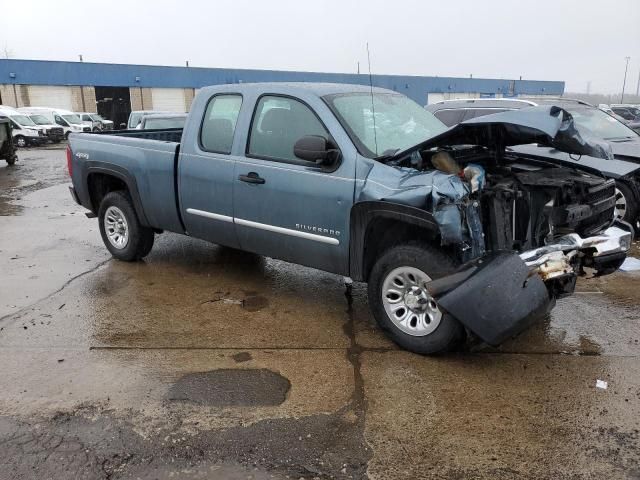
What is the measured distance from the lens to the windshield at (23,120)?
27.0m

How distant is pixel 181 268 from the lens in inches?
249

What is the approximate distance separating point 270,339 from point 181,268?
2.28m

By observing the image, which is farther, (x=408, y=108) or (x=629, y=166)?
(x=408, y=108)

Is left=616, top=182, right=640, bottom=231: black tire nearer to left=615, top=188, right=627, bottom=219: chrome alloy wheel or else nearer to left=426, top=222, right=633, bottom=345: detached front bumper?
left=615, top=188, right=627, bottom=219: chrome alloy wheel

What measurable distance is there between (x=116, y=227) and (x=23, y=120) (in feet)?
81.5

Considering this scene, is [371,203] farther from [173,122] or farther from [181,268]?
[173,122]

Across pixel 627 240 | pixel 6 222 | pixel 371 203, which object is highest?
pixel 371 203

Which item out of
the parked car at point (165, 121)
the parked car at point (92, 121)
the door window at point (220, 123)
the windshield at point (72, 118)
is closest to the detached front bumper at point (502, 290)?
the door window at point (220, 123)

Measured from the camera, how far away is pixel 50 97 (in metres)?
41.3

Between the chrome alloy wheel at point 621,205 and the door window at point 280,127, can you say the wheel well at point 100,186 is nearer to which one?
the door window at point 280,127

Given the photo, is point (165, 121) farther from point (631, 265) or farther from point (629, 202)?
point (631, 265)

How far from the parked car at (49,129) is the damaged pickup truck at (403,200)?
25.2 m

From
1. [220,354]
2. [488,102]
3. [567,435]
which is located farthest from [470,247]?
[488,102]

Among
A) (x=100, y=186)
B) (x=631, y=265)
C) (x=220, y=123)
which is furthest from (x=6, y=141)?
(x=631, y=265)
